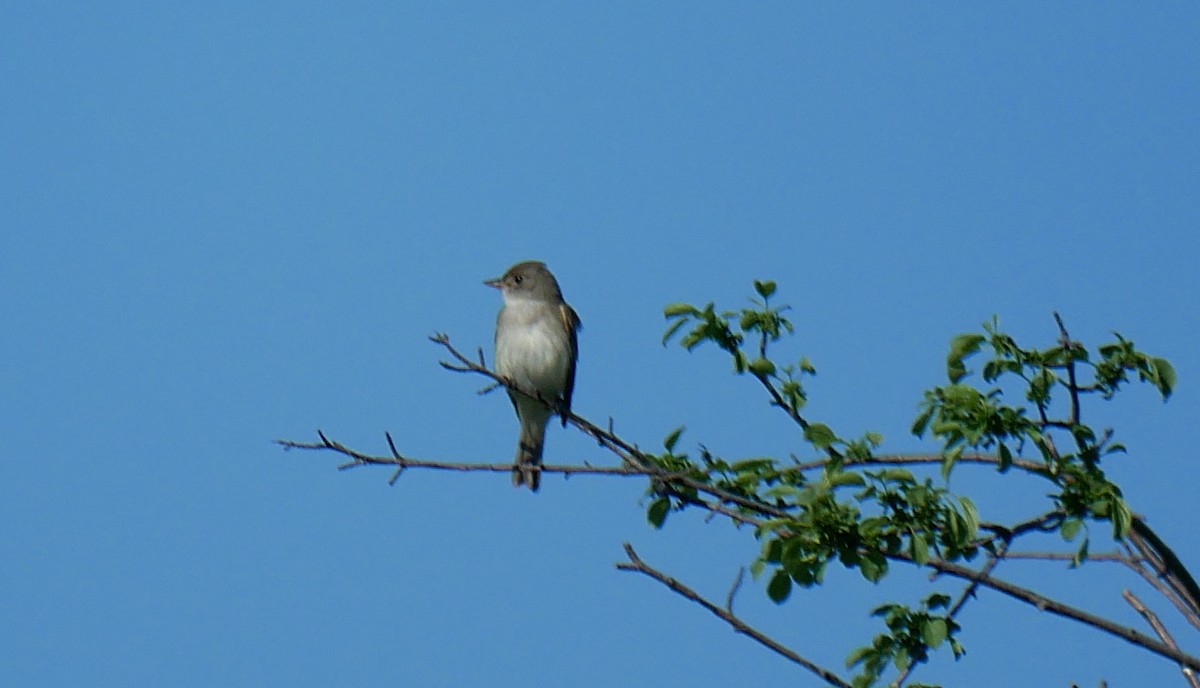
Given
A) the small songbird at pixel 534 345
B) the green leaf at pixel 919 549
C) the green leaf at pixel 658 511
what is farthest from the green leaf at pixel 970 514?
the small songbird at pixel 534 345

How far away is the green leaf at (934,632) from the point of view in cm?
450

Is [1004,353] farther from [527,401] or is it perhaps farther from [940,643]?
[527,401]

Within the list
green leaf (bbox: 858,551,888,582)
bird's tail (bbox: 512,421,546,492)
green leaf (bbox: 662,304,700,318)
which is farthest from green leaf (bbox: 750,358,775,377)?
bird's tail (bbox: 512,421,546,492)

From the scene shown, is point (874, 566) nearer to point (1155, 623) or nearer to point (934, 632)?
point (934, 632)

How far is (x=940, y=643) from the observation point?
452 centimetres

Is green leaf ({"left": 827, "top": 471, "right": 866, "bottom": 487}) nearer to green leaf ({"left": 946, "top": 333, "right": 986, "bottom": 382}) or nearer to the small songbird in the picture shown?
green leaf ({"left": 946, "top": 333, "right": 986, "bottom": 382})

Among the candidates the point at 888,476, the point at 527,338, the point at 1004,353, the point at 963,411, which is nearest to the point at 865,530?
the point at 888,476

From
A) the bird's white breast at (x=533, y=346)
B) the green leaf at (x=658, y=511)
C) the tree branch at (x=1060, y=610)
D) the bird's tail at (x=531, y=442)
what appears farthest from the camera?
the bird's tail at (x=531, y=442)

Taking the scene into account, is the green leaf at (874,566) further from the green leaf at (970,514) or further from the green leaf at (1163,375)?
the green leaf at (1163,375)

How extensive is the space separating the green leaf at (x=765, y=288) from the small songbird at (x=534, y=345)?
18.5 ft

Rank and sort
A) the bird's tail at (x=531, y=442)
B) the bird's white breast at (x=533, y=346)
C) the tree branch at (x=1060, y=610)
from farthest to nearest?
the bird's tail at (x=531, y=442)
the bird's white breast at (x=533, y=346)
the tree branch at (x=1060, y=610)

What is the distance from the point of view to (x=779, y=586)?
14.8ft

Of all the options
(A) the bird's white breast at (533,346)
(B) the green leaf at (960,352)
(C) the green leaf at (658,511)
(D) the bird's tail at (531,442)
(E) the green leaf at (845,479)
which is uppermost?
(A) the bird's white breast at (533,346)

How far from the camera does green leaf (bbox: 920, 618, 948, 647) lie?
450 centimetres
